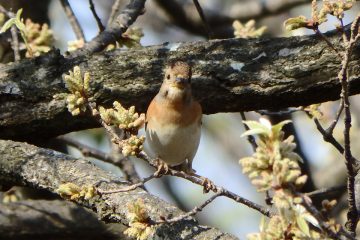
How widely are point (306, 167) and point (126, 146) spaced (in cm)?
323

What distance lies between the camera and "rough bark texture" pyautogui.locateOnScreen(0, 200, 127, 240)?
15.6 ft

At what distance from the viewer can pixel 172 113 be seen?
4.49 m

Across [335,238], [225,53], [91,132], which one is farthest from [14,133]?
[91,132]

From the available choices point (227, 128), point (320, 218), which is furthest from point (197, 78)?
point (227, 128)

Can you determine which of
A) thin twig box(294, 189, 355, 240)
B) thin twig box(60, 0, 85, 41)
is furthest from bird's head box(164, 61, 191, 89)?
thin twig box(294, 189, 355, 240)

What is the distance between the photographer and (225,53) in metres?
4.08

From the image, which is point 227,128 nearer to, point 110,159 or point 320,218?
point 110,159

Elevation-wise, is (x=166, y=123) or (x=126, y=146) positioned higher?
(x=166, y=123)

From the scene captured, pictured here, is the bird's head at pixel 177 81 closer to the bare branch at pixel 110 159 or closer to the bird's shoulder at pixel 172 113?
the bird's shoulder at pixel 172 113

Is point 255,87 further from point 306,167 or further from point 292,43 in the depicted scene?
point 306,167

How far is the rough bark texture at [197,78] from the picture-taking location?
3889 mm

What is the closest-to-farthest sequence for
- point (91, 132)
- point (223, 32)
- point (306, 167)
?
point (306, 167)
point (223, 32)
point (91, 132)

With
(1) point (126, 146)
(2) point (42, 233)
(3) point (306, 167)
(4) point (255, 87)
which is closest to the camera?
(1) point (126, 146)

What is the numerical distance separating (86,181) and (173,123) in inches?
34.6
